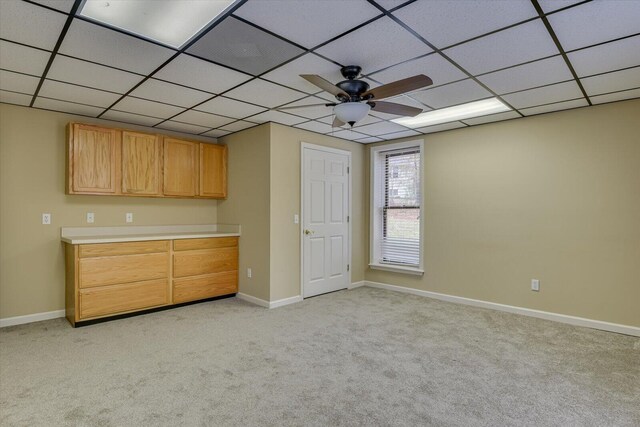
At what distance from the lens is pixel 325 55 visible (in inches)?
97.2

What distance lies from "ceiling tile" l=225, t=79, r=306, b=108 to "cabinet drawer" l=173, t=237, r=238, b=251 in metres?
2.00

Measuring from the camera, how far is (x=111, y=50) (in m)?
2.42

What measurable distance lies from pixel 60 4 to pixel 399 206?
4.49 metres

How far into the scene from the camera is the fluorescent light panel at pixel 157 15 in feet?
6.22

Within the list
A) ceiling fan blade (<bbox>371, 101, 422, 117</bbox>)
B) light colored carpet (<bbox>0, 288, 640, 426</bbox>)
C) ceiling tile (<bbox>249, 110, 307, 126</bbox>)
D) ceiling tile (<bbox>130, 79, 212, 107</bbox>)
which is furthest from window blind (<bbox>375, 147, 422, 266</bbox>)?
ceiling tile (<bbox>130, 79, 212, 107</bbox>)

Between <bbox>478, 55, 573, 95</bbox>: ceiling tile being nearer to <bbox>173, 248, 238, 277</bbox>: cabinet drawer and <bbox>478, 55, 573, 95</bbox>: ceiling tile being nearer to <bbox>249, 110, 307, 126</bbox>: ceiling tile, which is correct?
<bbox>249, 110, 307, 126</bbox>: ceiling tile

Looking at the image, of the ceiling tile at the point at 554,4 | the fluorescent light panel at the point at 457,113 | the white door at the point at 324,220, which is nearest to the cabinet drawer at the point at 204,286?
the white door at the point at 324,220

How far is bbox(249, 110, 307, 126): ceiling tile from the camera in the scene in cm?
402

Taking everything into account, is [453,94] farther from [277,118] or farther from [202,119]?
[202,119]

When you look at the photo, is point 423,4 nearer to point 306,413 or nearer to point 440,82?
point 440,82

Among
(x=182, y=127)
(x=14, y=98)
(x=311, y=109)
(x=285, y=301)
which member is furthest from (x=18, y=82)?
(x=285, y=301)

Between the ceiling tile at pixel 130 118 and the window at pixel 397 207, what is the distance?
3.19 m

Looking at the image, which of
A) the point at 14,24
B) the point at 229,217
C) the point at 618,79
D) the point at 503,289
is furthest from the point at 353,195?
the point at 14,24

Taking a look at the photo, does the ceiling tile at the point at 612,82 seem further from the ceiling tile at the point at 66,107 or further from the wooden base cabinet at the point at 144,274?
the ceiling tile at the point at 66,107
